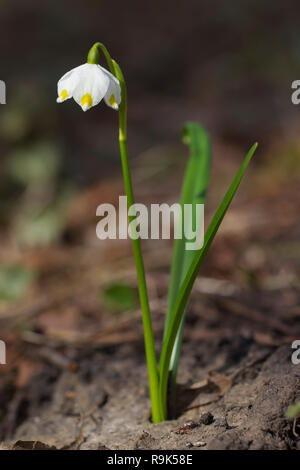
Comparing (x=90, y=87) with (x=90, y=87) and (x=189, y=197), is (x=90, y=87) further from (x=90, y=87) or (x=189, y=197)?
(x=189, y=197)

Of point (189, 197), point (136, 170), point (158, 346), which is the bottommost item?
point (158, 346)

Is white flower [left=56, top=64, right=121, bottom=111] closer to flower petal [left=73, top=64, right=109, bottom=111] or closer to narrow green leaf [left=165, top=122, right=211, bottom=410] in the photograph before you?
flower petal [left=73, top=64, right=109, bottom=111]

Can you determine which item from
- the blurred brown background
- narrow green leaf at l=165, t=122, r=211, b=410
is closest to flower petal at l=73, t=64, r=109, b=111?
narrow green leaf at l=165, t=122, r=211, b=410

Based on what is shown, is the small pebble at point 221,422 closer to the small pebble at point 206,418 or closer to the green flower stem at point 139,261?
the small pebble at point 206,418

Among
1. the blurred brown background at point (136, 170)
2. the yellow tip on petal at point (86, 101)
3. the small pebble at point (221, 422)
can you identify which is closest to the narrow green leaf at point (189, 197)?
the small pebble at point (221, 422)

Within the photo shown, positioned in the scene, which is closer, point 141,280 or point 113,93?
point 113,93

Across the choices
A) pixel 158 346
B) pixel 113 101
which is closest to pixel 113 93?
pixel 113 101
